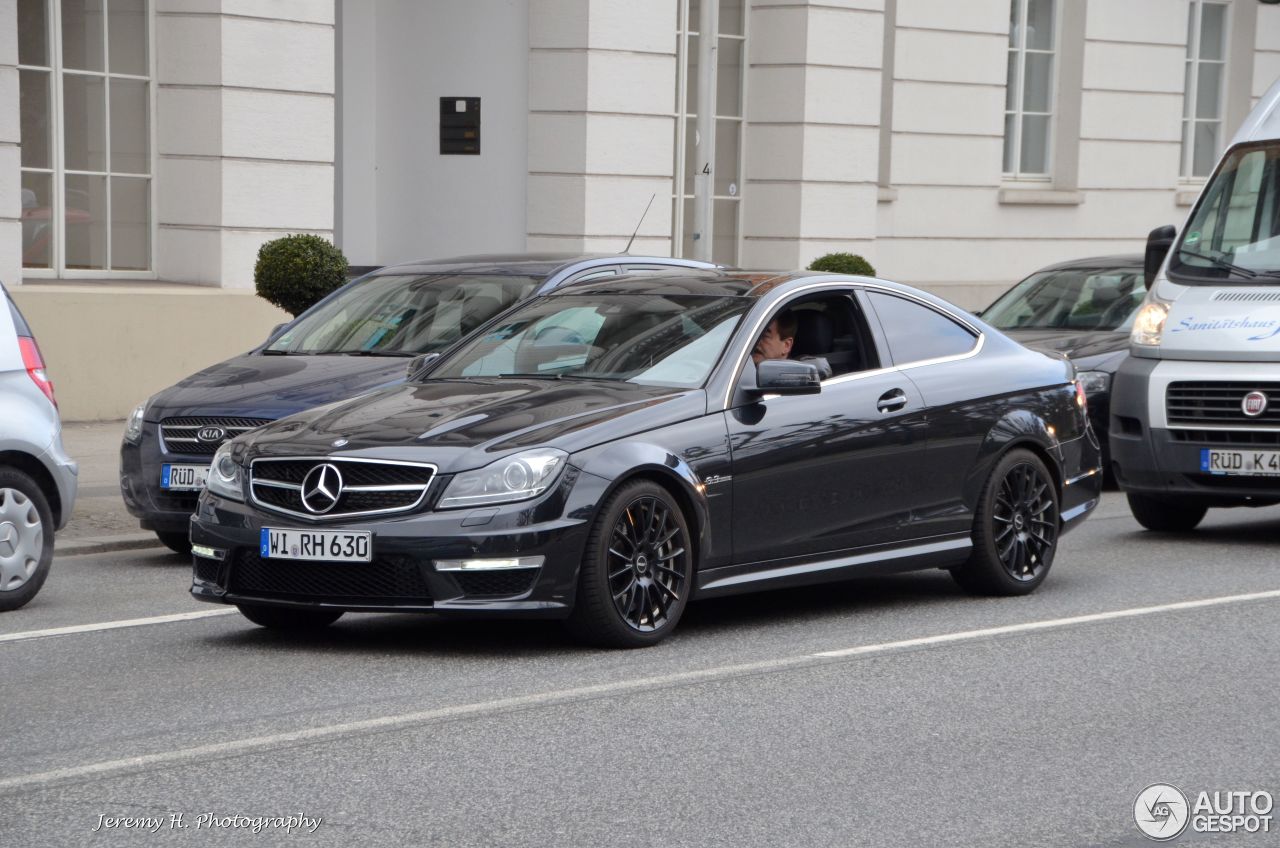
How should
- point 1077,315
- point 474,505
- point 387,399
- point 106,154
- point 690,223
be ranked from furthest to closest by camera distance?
point 690,223
point 106,154
point 1077,315
point 387,399
point 474,505

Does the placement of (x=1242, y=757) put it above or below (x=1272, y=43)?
below

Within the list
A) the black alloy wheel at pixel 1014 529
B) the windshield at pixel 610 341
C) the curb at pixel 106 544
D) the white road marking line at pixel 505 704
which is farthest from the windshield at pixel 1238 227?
the curb at pixel 106 544

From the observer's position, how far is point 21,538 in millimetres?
9039

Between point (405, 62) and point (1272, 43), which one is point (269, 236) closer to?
point (405, 62)

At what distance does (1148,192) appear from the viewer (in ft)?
90.4

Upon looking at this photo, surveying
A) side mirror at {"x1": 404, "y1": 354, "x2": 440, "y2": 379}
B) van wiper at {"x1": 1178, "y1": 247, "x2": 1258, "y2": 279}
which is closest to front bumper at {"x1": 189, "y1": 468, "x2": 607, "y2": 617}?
side mirror at {"x1": 404, "y1": 354, "x2": 440, "y2": 379}

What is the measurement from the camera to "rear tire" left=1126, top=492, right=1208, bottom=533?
12.7 metres

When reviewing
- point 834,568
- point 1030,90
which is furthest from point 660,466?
point 1030,90

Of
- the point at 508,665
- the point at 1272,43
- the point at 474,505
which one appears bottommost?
the point at 508,665

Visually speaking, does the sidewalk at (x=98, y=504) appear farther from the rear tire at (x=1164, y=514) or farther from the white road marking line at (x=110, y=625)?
the rear tire at (x=1164, y=514)

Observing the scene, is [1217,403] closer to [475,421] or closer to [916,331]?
[916,331]

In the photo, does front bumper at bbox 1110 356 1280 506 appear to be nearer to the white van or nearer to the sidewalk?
the white van

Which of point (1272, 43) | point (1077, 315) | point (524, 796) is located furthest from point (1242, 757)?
point (1272, 43)

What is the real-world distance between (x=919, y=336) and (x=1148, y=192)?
19074 mm
